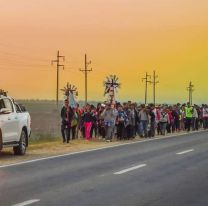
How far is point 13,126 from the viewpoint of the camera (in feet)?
72.4

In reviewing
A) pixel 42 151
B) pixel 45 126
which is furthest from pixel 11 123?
pixel 45 126

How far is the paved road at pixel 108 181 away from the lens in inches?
451

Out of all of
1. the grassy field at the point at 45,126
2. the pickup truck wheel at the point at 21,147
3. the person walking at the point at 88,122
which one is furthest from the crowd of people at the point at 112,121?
the pickup truck wheel at the point at 21,147

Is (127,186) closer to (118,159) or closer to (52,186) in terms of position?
(52,186)

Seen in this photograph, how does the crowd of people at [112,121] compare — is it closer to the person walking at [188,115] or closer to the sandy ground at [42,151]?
the sandy ground at [42,151]

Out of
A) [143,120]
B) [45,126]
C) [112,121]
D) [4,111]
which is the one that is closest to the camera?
[4,111]

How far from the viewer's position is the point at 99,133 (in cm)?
3434

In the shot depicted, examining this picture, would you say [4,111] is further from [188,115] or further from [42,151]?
[188,115]

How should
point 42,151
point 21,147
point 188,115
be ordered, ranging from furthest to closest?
point 188,115 → point 42,151 → point 21,147

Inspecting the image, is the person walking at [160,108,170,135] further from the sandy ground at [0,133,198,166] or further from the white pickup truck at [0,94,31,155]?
the white pickup truck at [0,94,31,155]

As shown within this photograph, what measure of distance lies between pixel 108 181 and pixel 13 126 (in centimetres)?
837

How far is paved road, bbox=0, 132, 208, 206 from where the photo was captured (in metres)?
11.4

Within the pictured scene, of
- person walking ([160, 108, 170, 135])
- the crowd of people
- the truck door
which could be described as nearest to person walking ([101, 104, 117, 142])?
the crowd of people

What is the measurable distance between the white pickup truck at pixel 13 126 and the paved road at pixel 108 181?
71.3 inches
